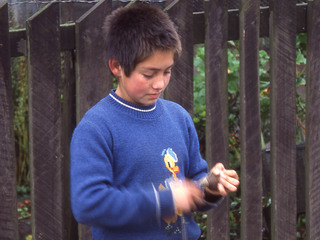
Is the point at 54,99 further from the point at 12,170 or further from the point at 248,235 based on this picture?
the point at 248,235

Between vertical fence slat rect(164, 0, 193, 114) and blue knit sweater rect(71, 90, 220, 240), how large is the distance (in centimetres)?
88

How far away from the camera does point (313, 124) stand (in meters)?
3.66

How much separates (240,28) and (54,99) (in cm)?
112

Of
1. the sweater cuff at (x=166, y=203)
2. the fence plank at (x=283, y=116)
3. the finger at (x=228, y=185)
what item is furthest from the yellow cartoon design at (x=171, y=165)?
the fence plank at (x=283, y=116)

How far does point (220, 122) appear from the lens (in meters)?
3.40

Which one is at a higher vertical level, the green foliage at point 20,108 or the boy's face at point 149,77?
the boy's face at point 149,77

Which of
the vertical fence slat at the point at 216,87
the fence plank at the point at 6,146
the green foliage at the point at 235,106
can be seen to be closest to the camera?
the fence plank at the point at 6,146

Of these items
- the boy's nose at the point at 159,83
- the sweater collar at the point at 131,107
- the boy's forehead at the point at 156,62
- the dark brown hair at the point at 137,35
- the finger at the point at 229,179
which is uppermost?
the dark brown hair at the point at 137,35

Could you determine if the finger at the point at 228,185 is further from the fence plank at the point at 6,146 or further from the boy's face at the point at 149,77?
the fence plank at the point at 6,146

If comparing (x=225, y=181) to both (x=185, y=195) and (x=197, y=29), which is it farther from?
(x=197, y=29)

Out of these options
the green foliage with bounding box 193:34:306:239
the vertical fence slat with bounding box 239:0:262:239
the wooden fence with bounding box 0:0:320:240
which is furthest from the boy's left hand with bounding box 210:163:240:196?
the green foliage with bounding box 193:34:306:239

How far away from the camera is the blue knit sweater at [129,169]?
2.02 meters

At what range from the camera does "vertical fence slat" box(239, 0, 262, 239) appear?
3396 mm

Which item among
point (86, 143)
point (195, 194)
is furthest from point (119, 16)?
point (195, 194)
